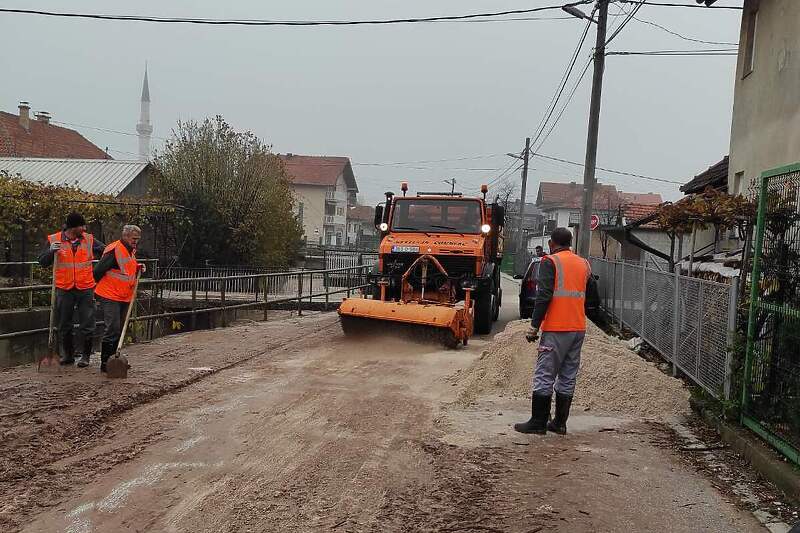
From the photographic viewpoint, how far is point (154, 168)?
93.2 ft

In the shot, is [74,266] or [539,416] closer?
[539,416]

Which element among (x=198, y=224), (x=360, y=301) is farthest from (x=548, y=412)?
(x=198, y=224)

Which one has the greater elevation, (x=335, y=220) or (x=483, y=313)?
(x=335, y=220)

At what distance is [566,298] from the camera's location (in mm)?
6266

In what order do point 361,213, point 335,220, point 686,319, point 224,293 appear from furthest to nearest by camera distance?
point 361,213
point 335,220
point 224,293
point 686,319

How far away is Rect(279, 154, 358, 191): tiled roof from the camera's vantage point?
66.8 m

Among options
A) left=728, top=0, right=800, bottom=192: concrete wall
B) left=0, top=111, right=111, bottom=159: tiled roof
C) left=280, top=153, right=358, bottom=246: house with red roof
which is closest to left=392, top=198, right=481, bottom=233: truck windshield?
left=728, top=0, right=800, bottom=192: concrete wall

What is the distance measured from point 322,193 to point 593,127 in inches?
2020

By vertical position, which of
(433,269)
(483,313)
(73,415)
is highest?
(433,269)

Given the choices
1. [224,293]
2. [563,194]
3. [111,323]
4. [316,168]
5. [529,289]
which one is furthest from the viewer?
[563,194]

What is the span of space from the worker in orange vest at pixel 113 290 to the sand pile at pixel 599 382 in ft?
12.8

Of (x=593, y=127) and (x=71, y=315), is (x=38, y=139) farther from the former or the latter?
(x=71, y=315)

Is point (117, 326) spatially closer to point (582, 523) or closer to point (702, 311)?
point (582, 523)

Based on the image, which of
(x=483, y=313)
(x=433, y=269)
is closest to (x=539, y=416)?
(x=433, y=269)
